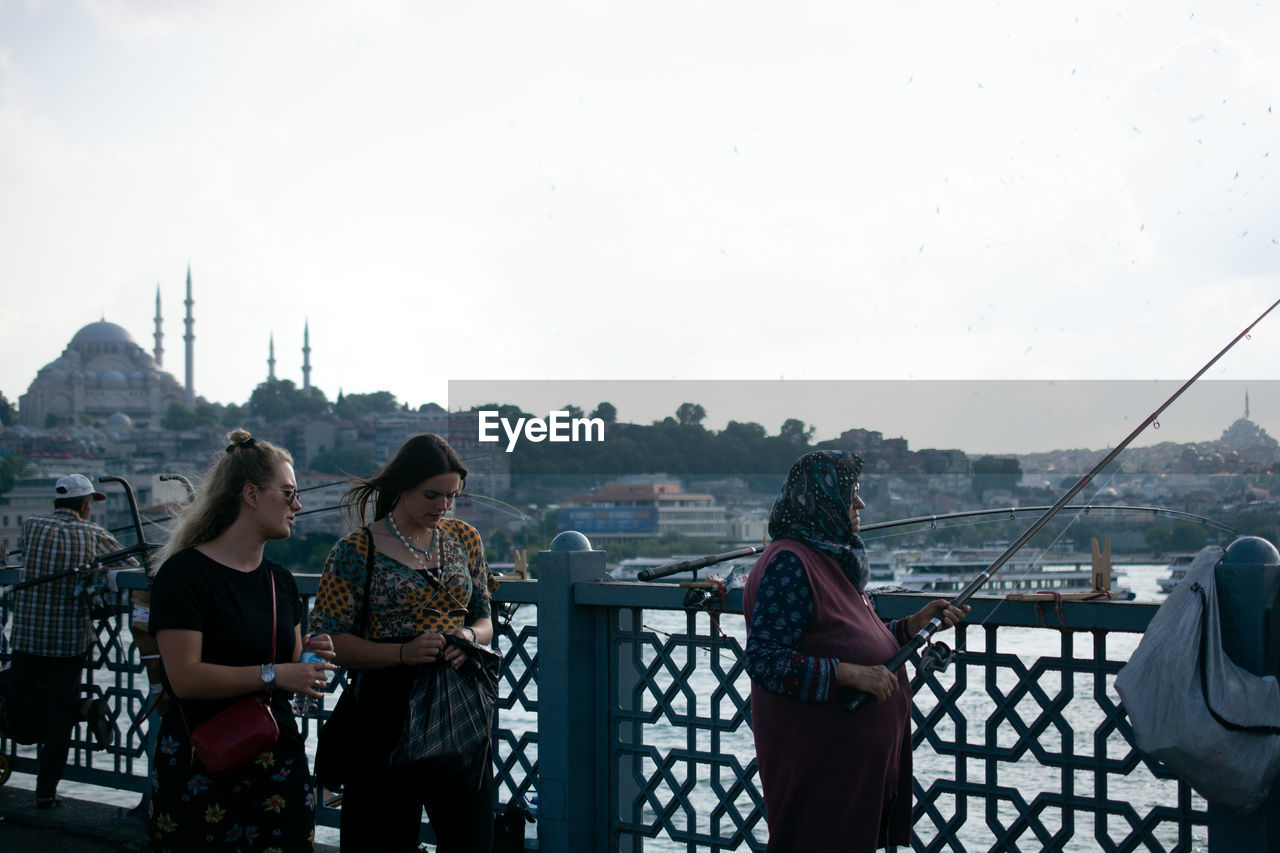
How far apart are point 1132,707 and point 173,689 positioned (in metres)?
1.81

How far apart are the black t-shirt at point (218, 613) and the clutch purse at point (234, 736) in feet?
0.13

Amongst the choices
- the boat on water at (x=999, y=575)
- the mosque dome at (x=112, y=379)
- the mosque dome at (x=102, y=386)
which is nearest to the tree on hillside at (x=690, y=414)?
the boat on water at (x=999, y=575)

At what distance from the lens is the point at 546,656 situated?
10.7 feet

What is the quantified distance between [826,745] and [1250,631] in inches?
32.9

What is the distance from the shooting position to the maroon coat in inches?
91.7

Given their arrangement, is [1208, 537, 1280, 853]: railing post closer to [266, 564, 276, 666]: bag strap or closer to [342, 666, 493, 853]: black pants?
[342, 666, 493, 853]: black pants

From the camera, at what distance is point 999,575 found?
8.67 metres

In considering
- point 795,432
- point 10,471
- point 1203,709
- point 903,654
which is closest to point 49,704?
point 903,654

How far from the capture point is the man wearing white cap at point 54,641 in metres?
4.48

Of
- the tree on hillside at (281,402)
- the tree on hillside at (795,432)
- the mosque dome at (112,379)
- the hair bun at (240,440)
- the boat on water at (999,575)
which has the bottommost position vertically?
the boat on water at (999,575)

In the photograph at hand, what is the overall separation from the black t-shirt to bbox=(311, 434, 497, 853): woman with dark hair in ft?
0.42

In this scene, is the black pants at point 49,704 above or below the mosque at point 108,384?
below

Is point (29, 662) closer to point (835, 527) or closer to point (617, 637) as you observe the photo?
point (617, 637)

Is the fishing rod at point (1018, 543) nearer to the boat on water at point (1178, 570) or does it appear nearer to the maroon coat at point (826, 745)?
the maroon coat at point (826, 745)
